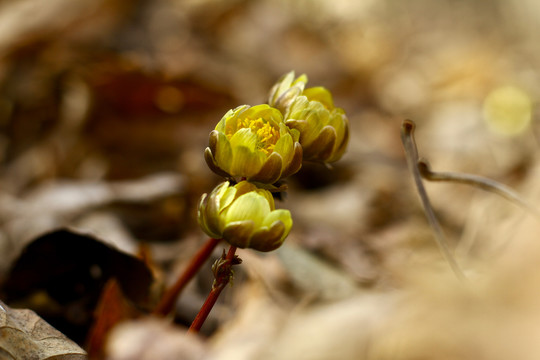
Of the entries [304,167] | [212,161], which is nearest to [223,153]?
[212,161]

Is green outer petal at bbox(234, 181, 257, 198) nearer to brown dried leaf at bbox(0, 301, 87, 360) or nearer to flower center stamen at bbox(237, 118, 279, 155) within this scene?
flower center stamen at bbox(237, 118, 279, 155)

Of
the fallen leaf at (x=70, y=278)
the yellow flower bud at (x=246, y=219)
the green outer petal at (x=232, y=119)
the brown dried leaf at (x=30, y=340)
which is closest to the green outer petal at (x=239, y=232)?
the yellow flower bud at (x=246, y=219)

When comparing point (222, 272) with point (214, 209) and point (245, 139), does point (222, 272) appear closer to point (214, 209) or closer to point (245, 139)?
point (214, 209)

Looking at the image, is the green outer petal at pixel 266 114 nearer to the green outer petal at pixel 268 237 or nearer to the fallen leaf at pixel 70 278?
the green outer petal at pixel 268 237

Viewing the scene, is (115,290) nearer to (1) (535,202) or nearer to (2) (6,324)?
(2) (6,324)

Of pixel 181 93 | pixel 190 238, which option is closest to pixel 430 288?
pixel 190 238

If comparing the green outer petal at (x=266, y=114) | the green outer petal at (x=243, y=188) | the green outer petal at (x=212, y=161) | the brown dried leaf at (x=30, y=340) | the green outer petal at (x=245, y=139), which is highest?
the green outer petal at (x=266, y=114)

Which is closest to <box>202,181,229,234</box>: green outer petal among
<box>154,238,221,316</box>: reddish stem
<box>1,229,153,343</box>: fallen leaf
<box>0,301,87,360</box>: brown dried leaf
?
<box>154,238,221,316</box>: reddish stem
